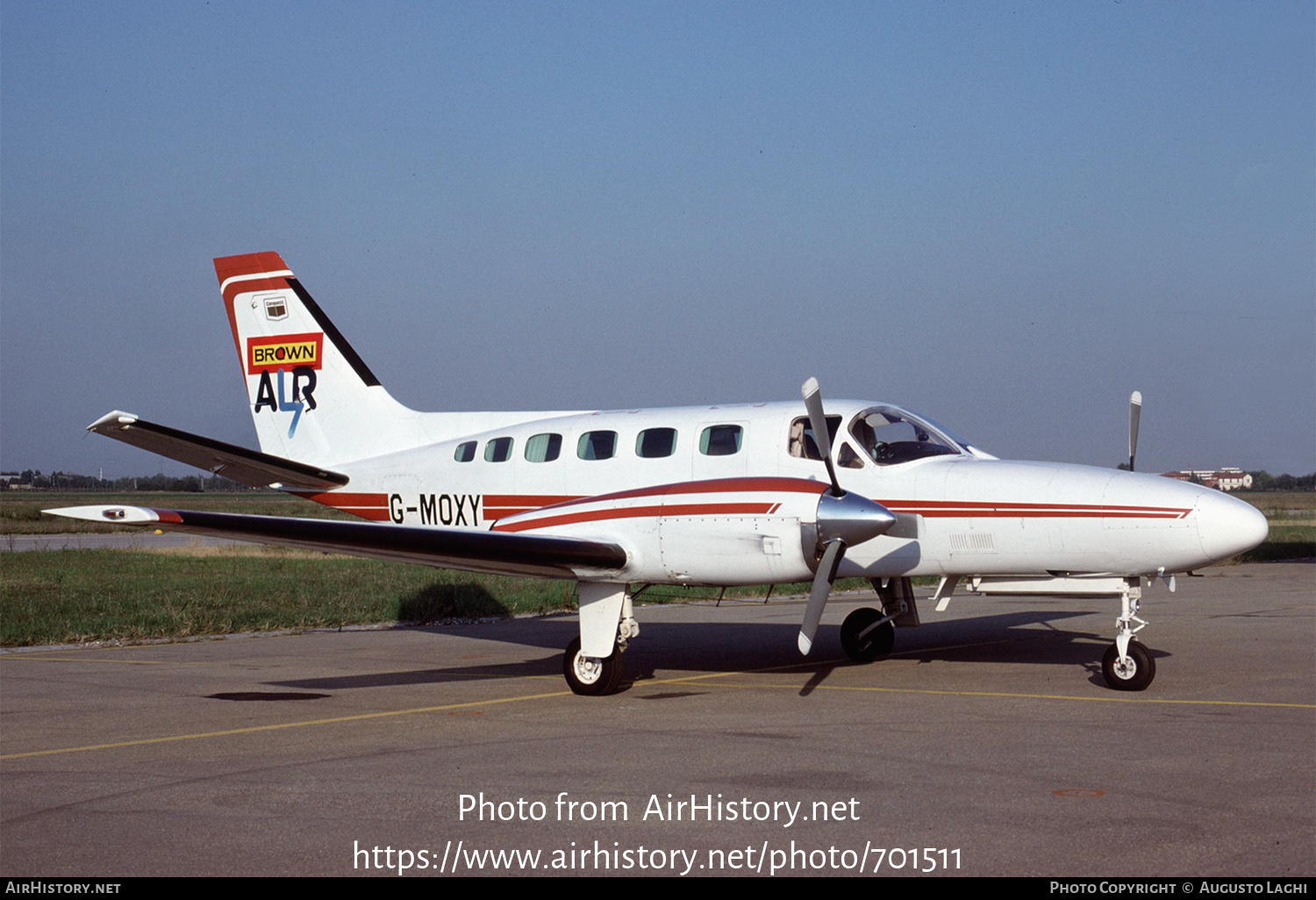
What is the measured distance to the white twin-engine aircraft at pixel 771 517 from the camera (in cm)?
1046

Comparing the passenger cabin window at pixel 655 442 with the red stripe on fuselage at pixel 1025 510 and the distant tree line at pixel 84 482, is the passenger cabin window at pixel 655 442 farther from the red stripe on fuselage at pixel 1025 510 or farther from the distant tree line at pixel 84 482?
the distant tree line at pixel 84 482

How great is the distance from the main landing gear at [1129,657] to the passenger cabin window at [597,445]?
17.8 ft

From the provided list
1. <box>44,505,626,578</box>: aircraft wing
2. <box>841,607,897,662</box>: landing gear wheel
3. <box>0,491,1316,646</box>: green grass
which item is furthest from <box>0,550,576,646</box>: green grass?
<box>841,607,897,662</box>: landing gear wheel

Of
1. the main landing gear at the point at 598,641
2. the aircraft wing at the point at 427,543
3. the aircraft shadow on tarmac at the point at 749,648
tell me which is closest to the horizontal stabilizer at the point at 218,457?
the aircraft wing at the point at 427,543

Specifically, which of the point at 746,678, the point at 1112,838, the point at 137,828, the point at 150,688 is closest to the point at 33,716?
the point at 150,688

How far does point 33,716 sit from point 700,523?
239 inches

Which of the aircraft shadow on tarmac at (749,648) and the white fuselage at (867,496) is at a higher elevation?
the white fuselage at (867,496)

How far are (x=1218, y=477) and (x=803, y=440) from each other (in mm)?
6038

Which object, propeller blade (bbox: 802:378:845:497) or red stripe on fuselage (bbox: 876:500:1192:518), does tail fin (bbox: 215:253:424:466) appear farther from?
red stripe on fuselage (bbox: 876:500:1192:518)

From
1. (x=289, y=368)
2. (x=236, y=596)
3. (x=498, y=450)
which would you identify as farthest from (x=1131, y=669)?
(x=236, y=596)

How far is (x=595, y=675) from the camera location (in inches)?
446

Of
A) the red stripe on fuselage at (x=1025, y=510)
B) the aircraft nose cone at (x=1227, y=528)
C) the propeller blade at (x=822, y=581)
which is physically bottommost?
the propeller blade at (x=822, y=581)

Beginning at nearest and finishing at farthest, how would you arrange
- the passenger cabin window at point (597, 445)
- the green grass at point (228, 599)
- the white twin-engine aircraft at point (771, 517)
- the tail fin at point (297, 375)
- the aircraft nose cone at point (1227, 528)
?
1. the aircraft nose cone at point (1227, 528)
2. the white twin-engine aircraft at point (771, 517)
3. the passenger cabin window at point (597, 445)
4. the tail fin at point (297, 375)
5. the green grass at point (228, 599)

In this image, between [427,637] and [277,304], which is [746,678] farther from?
[277,304]
